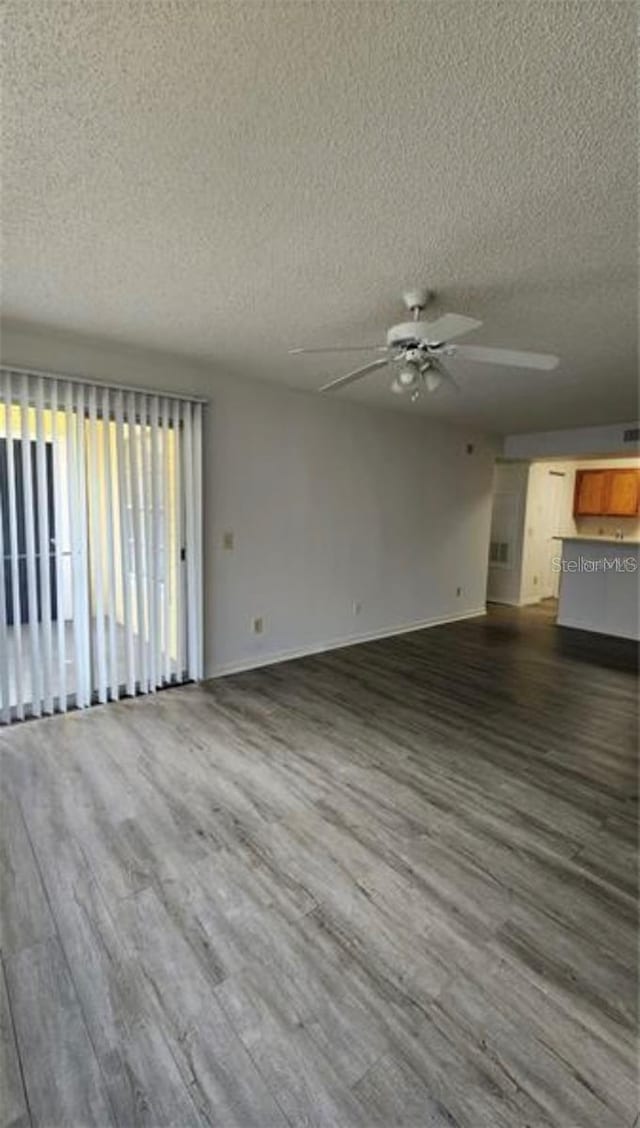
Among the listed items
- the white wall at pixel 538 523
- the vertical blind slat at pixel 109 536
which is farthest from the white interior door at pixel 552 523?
the vertical blind slat at pixel 109 536

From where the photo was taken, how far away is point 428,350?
2.25 metres

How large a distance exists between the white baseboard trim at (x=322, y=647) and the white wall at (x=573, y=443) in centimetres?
225

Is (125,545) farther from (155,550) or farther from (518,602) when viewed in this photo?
(518,602)

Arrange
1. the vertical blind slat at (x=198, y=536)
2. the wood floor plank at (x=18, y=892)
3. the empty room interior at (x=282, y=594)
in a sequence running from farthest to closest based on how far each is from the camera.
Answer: the vertical blind slat at (x=198, y=536) < the wood floor plank at (x=18, y=892) < the empty room interior at (x=282, y=594)

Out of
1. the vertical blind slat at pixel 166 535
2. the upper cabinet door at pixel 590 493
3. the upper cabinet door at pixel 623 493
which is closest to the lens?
the vertical blind slat at pixel 166 535

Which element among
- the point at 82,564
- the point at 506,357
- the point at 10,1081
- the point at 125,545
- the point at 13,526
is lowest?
the point at 10,1081

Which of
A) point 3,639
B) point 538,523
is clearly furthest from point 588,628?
point 3,639

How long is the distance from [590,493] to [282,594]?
17.8 ft

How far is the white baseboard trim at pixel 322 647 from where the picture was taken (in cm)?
411

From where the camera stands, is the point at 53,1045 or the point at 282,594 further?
the point at 282,594

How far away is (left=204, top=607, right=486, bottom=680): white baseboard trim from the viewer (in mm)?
4113

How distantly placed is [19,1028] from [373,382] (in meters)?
4.00

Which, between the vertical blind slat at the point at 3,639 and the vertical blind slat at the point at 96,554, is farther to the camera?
the vertical blind slat at the point at 96,554

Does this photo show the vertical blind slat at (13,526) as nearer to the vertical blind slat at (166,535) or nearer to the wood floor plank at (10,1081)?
the vertical blind slat at (166,535)
